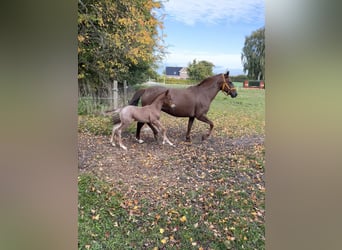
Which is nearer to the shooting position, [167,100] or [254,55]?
[254,55]

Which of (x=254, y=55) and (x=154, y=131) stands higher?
(x=254, y=55)

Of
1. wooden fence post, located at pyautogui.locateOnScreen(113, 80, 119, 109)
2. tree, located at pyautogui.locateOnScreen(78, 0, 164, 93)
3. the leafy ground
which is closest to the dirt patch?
the leafy ground

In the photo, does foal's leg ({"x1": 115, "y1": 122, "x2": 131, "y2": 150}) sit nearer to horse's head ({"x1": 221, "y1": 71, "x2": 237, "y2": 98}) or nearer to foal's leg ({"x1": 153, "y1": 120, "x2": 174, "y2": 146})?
foal's leg ({"x1": 153, "y1": 120, "x2": 174, "y2": 146})

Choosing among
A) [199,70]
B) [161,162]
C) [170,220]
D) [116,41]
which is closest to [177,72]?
[199,70]

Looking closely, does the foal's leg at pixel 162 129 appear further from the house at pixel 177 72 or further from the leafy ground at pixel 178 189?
the house at pixel 177 72

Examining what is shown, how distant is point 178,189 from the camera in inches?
57.1

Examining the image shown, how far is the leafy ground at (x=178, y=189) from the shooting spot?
141 centimetres

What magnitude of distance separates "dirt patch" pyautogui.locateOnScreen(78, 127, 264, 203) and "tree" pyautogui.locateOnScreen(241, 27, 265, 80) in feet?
1.07

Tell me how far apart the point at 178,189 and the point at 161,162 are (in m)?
0.16

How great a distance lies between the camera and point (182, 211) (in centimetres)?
143

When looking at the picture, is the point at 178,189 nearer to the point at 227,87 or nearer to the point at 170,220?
the point at 170,220

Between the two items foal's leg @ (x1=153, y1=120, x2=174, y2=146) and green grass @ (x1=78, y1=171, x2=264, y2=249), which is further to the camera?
foal's leg @ (x1=153, y1=120, x2=174, y2=146)

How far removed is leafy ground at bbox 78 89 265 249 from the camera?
1410 millimetres
